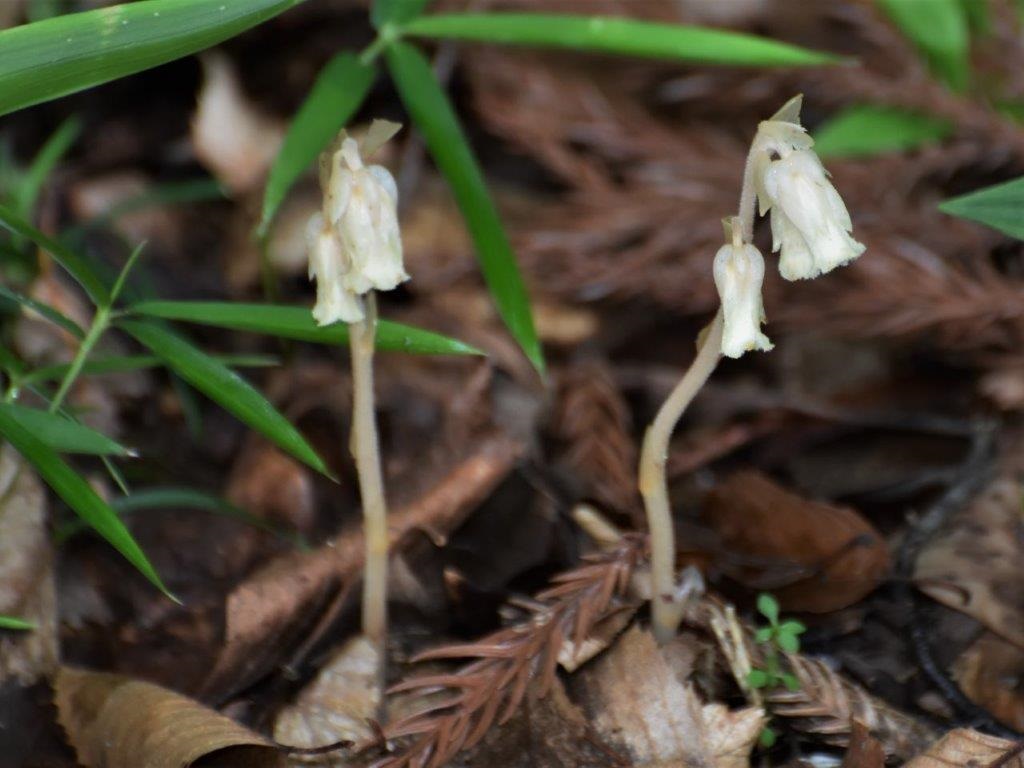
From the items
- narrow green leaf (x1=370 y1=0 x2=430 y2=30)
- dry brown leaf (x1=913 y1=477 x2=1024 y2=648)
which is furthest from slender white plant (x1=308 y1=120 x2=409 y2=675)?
dry brown leaf (x1=913 y1=477 x2=1024 y2=648)

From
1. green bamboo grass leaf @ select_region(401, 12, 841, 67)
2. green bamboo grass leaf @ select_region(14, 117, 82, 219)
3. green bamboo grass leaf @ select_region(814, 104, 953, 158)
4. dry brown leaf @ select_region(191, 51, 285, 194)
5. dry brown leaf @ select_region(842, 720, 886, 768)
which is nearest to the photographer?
dry brown leaf @ select_region(842, 720, 886, 768)

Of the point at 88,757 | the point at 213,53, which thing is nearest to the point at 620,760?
the point at 88,757

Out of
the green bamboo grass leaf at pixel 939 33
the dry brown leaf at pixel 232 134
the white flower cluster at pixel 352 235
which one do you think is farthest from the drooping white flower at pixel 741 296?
the dry brown leaf at pixel 232 134

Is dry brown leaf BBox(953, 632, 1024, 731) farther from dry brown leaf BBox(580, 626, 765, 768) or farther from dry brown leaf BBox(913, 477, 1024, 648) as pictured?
dry brown leaf BBox(580, 626, 765, 768)

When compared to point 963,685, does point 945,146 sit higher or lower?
higher

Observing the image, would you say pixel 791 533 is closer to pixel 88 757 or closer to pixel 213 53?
pixel 88 757

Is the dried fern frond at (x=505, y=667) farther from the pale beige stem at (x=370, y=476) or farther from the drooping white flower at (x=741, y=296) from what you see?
the drooping white flower at (x=741, y=296)
